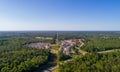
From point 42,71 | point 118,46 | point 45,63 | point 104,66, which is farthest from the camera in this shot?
point 118,46

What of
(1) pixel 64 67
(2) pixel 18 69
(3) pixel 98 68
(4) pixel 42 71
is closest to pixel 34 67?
(4) pixel 42 71

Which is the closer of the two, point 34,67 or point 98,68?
point 98,68

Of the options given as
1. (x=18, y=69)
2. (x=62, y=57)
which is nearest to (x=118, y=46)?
(x=62, y=57)

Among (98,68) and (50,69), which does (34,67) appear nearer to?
(50,69)

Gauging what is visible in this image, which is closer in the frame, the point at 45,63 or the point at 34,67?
the point at 34,67

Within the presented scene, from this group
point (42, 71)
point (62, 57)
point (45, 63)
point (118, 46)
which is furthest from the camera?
point (118, 46)

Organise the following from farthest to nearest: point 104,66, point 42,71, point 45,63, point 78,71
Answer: point 45,63 → point 42,71 → point 104,66 → point 78,71

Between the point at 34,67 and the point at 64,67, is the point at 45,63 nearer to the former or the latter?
the point at 34,67

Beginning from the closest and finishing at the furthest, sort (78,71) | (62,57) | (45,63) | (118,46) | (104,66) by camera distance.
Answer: (78,71) < (104,66) < (45,63) < (62,57) < (118,46)

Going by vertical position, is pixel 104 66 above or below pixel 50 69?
above
